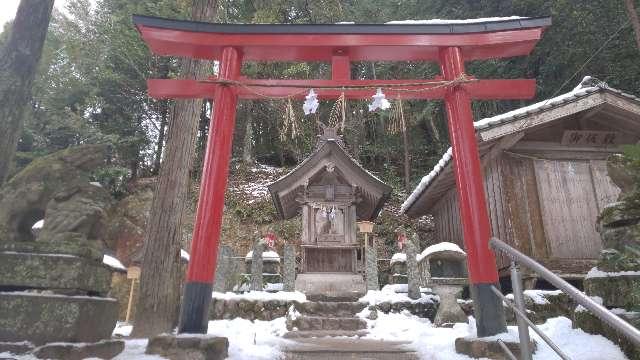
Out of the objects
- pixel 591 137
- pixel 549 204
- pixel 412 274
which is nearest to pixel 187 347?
pixel 412 274

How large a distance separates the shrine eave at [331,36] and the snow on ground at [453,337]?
148 inches

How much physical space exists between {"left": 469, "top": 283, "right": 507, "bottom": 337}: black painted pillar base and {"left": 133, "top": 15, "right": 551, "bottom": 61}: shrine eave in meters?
3.31

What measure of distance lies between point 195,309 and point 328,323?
4167 mm

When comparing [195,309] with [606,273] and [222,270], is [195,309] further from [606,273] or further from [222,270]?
[222,270]

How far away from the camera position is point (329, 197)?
11250mm

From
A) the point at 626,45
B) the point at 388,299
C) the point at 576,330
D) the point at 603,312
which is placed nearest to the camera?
the point at 603,312

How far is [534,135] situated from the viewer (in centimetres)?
1002

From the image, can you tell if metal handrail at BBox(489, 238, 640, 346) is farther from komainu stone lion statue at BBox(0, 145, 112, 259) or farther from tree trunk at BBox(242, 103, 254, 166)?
tree trunk at BBox(242, 103, 254, 166)

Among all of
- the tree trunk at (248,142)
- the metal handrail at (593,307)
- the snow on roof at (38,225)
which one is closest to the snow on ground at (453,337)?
the metal handrail at (593,307)

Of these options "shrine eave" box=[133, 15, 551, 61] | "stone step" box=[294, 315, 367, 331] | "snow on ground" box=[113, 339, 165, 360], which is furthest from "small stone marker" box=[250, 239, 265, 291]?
"shrine eave" box=[133, 15, 551, 61]

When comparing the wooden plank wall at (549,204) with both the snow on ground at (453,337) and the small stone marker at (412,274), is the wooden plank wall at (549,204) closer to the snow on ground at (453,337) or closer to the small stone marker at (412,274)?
the small stone marker at (412,274)

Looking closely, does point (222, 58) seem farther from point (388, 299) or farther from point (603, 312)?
point (388, 299)

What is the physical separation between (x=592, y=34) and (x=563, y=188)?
21.3 feet

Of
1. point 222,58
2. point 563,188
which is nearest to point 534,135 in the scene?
point 563,188
